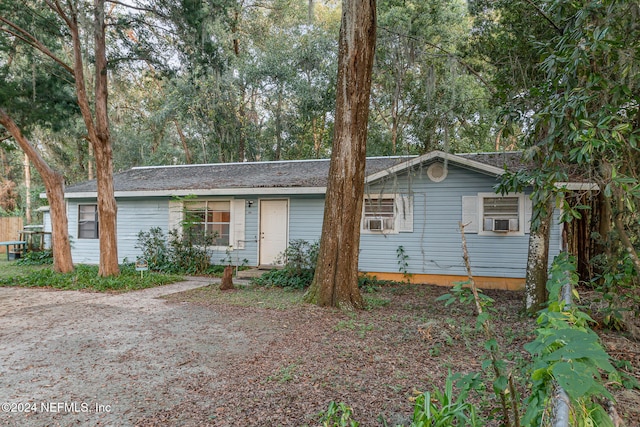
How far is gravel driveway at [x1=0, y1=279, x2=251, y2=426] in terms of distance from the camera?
9.96 ft

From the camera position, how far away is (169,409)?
298 cm

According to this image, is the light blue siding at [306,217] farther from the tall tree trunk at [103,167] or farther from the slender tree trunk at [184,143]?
the slender tree trunk at [184,143]

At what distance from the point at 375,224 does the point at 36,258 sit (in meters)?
11.8

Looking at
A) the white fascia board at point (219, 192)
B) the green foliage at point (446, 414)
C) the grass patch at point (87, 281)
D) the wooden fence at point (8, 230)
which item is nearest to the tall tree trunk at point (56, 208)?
the grass patch at point (87, 281)

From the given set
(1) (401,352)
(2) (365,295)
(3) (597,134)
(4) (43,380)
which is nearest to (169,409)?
(4) (43,380)

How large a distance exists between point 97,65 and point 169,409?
8737 mm

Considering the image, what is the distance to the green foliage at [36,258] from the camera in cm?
1286

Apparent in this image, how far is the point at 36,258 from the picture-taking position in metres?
13.2

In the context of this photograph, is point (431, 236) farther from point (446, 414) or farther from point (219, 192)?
point (446, 414)

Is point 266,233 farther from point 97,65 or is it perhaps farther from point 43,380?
point 43,380

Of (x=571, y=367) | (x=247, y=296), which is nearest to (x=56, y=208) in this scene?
(x=247, y=296)

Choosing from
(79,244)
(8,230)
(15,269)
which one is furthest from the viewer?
(8,230)

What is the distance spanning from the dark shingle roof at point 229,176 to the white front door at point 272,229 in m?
0.73

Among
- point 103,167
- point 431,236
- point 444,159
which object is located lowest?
point 431,236
